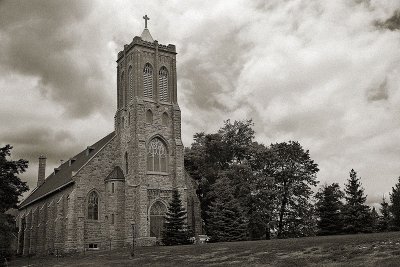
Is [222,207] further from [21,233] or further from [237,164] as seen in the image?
[21,233]

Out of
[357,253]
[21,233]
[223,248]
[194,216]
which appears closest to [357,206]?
[194,216]

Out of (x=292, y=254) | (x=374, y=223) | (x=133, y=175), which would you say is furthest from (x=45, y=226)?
(x=292, y=254)

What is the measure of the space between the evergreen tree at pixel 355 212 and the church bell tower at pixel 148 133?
48.2 ft

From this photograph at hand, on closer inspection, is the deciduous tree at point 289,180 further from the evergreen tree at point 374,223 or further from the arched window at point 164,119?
the arched window at point 164,119

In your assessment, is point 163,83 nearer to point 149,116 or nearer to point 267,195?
point 149,116

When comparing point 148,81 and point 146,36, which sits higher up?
point 146,36

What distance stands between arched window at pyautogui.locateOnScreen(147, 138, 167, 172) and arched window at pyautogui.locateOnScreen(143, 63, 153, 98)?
178 inches

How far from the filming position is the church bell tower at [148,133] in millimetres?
41812

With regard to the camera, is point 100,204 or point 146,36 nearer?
point 100,204

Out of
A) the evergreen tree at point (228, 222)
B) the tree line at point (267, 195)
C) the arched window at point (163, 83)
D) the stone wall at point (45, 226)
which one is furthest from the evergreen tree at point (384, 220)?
the stone wall at point (45, 226)

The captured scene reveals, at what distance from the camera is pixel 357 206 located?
40.4 meters

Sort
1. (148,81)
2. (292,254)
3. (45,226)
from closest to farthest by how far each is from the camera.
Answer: (292,254)
(148,81)
(45,226)

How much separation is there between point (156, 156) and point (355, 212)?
18.5 m

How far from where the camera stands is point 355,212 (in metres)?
40.3
